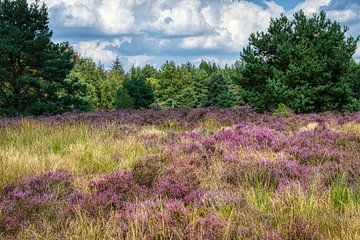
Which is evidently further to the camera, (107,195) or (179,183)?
(179,183)

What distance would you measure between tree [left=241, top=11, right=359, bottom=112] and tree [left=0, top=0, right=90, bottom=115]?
11.9 metres

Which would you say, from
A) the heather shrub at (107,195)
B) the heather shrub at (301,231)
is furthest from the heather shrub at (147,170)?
the heather shrub at (301,231)

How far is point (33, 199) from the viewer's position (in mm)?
5434

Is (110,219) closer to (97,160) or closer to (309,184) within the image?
(309,184)

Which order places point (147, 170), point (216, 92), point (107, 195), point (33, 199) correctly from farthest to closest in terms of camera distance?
point (216, 92) < point (147, 170) < point (107, 195) < point (33, 199)

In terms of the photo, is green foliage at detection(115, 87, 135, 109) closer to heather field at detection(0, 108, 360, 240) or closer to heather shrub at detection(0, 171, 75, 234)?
heather field at detection(0, 108, 360, 240)

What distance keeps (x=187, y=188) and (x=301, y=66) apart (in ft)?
44.5

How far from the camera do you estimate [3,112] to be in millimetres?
23422

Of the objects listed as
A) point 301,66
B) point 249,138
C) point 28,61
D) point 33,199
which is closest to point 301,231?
point 33,199

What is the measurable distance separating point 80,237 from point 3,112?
69.7 feet

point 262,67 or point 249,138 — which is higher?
point 262,67

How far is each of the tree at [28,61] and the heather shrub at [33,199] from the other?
18430 millimetres

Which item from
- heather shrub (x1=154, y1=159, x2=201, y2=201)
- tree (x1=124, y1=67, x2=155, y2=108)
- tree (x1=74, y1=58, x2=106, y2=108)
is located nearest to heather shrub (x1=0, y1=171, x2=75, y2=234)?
heather shrub (x1=154, y1=159, x2=201, y2=201)

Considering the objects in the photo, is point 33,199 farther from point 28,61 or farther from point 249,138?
point 28,61
